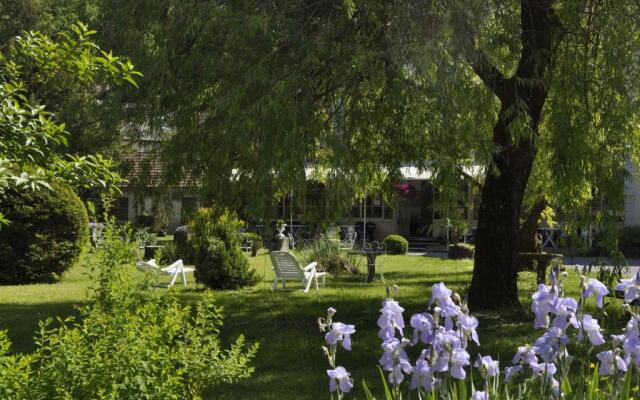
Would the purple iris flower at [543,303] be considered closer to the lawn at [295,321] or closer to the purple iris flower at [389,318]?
the purple iris flower at [389,318]

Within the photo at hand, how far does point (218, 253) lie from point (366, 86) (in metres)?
8.00

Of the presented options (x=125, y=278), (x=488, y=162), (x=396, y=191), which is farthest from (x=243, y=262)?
(x=125, y=278)

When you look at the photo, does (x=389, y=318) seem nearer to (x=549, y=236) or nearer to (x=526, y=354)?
(x=526, y=354)

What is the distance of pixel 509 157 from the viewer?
33.1ft

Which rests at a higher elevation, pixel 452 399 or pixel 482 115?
pixel 482 115

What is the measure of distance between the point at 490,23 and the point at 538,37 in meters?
1.07

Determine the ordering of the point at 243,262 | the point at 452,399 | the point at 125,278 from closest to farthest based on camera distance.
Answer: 1. the point at 452,399
2. the point at 125,278
3. the point at 243,262

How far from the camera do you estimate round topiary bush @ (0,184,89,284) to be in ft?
51.2

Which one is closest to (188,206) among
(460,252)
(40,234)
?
(40,234)

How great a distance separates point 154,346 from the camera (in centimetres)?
456

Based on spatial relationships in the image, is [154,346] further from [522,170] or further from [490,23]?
[522,170]

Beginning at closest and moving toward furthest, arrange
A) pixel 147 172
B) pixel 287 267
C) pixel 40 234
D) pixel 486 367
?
pixel 486 367, pixel 147 172, pixel 287 267, pixel 40 234

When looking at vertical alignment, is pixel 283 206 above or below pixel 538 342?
above

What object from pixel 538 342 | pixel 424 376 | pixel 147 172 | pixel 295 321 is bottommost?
pixel 295 321
